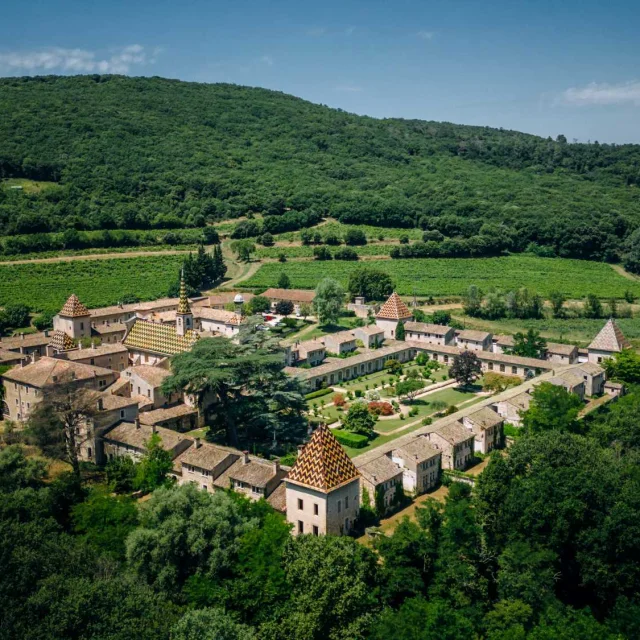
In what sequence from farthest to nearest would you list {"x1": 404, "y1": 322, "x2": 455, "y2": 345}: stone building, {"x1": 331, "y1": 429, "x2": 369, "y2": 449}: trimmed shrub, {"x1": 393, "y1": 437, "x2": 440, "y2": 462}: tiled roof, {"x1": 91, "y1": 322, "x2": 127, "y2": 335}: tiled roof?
{"x1": 404, "y1": 322, "x2": 455, "y2": 345}: stone building < {"x1": 91, "y1": 322, "x2": 127, "y2": 335}: tiled roof < {"x1": 331, "y1": 429, "x2": 369, "y2": 449}: trimmed shrub < {"x1": 393, "y1": 437, "x2": 440, "y2": 462}: tiled roof

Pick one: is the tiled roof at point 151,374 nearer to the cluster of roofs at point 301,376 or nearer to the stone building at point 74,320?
the cluster of roofs at point 301,376

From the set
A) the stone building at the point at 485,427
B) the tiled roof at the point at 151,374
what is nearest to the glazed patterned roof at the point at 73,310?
the tiled roof at the point at 151,374

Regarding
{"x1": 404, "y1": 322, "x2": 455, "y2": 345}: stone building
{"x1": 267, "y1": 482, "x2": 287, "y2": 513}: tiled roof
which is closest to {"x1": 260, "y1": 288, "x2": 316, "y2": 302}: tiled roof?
{"x1": 404, "y1": 322, "x2": 455, "y2": 345}: stone building

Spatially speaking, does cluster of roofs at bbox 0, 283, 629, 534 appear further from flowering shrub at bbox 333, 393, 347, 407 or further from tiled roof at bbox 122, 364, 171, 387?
flowering shrub at bbox 333, 393, 347, 407

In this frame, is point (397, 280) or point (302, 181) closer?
point (397, 280)

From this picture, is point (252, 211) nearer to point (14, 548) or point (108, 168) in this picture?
point (108, 168)

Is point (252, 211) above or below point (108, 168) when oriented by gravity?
below

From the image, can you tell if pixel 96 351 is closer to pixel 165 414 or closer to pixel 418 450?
pixel 165 414

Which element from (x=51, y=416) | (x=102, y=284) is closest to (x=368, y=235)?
(x=102, y=284)
